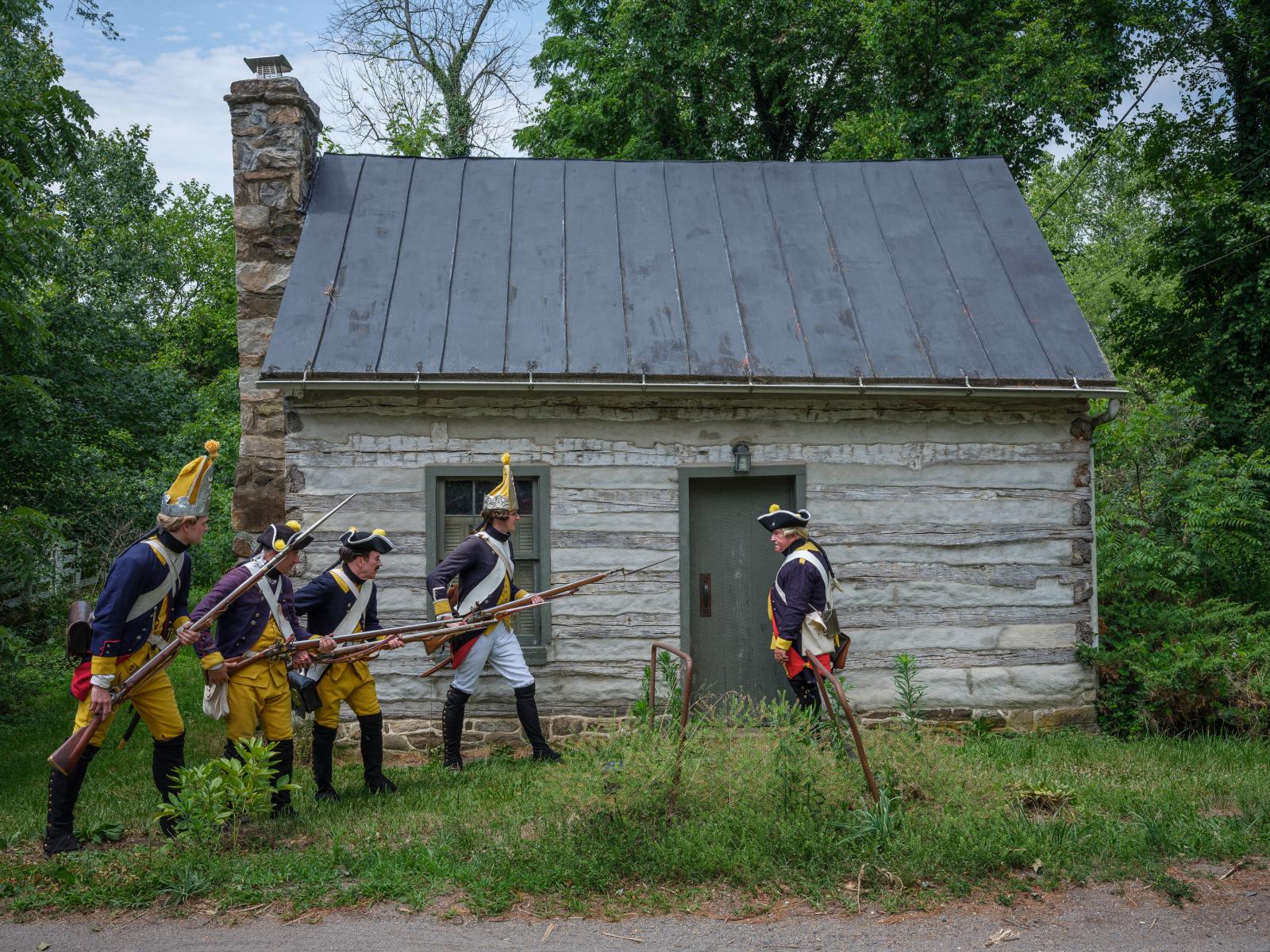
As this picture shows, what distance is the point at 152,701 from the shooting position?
241 inches

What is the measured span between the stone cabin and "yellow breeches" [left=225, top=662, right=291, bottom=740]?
5.92 feet

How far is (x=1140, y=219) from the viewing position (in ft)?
101

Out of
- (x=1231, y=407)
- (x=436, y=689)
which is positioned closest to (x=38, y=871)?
(x=436, y=689)

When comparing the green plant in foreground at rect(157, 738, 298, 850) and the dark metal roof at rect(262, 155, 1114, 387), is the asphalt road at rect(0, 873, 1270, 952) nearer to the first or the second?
the green plant in foreground at rect(157, 738, 298, 850)

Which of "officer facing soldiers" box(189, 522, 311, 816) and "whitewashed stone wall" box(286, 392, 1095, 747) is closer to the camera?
"officer facing soldiers" box(189, 522, 311, 816)

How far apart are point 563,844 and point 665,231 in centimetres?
624

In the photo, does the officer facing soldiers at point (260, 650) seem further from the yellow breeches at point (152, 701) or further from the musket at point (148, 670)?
the yellow breeches at point (152, 701)

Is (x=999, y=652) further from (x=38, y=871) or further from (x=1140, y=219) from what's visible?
(x=1140, y=219)

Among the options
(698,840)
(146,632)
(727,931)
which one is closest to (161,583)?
(146,632)

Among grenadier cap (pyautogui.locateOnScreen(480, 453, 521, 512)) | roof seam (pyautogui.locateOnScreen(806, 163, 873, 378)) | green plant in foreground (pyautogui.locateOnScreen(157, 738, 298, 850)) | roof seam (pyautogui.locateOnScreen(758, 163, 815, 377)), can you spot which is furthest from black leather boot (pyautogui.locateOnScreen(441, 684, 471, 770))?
roof seam (pyautogui.locateOnScreen(806, 163, 873, 378))

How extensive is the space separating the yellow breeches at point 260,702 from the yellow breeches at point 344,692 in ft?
0.83

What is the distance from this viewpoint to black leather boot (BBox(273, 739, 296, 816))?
20.4 feet

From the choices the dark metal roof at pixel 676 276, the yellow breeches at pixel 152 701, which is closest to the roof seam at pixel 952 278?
the dark metal roof at pixel 676 276

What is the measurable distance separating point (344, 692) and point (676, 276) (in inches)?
184
